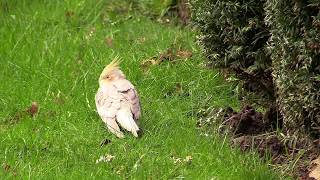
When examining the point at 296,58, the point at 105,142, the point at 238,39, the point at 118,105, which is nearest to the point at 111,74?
the point at 118,105

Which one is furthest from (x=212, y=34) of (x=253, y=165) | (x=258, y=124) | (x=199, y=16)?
(x=253, y=165)

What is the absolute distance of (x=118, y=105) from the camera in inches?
227

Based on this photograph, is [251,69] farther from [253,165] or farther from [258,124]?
[253,165]

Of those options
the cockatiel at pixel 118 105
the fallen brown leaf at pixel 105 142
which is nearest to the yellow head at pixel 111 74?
the cockatiel at pixel 118 105

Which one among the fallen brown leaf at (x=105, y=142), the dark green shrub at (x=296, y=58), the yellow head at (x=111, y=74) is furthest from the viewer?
the yellow head at (x=111, y=74)

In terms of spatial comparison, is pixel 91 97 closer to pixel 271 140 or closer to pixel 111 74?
pixel 111 74

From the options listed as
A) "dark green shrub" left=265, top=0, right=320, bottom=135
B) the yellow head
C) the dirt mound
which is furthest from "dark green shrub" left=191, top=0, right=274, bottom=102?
the yellow head

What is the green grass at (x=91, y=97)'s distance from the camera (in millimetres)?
5164

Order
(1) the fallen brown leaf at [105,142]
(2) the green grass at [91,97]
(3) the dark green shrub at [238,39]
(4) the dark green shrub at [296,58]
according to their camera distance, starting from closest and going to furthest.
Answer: (4) the dark green shrub at [296,58] < (2) the green grass at [91,97] < (1) the fallen brown leaf at [105,142] < (3) the dark green shrub at [238,39]

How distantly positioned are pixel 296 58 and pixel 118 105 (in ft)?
4.66

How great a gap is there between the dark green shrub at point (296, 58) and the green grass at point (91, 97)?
43 cm

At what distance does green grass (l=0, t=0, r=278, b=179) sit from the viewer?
203 inches

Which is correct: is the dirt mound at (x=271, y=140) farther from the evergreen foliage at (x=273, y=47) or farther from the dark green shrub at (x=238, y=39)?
the dark green shrub at (x=238, y=39)

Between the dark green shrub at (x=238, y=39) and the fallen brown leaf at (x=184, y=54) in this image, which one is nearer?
the dark green shrub at (x=238, y=39)
